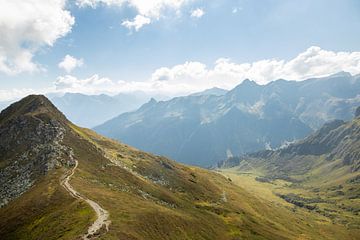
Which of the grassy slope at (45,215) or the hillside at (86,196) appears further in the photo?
the hillside at (86,196)

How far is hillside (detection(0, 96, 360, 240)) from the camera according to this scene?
90.4 meters

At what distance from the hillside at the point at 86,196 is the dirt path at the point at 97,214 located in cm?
25

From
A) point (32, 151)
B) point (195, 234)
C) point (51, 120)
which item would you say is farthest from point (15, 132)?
point (195, 234)

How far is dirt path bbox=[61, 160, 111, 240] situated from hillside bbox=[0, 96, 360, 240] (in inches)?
9.9

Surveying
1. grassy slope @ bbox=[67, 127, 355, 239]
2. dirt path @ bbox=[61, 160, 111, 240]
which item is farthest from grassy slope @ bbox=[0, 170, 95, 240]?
grassy slope @ bbox=[67, 127, 355, 239]

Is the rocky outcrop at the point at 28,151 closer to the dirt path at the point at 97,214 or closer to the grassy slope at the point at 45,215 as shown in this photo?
the grassy slope at the point at 45,215

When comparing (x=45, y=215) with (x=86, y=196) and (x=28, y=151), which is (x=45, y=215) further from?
(x=28, y=151)

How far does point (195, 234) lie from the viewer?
11238cm

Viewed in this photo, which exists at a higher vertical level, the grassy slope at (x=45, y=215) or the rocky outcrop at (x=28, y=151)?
the rocky outcrop at (x=28, y=151)

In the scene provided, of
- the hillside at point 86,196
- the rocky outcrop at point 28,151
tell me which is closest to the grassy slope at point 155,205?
the hillside at point 86,196

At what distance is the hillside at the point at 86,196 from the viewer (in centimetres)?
9044

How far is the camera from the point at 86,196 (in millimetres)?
105938

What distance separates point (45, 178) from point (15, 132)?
2180 inches

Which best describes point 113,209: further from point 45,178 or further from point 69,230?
point 45,178
